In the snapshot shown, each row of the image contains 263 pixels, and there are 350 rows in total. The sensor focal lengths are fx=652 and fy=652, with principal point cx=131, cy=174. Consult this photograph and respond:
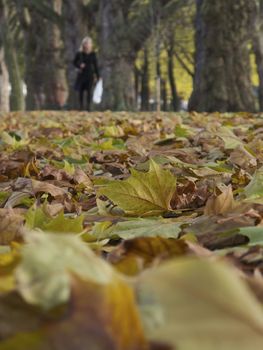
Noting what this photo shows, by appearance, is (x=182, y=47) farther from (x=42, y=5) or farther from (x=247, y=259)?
(x=247, y=259)

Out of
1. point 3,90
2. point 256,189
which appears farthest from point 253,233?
point 3,90

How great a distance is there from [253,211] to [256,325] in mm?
893

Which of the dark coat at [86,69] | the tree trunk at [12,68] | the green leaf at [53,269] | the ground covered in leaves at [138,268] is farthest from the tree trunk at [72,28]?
the green leaf at [53,269]

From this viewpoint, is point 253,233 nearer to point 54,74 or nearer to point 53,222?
point 53,222

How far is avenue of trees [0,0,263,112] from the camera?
457 inches

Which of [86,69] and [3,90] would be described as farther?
[3,90]

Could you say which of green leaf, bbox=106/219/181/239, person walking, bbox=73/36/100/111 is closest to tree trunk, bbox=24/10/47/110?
person walking, bbox=73/36/100/111

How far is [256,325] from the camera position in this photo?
47 centimetres

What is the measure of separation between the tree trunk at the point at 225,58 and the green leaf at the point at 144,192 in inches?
395

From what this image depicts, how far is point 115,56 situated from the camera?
1858 cm

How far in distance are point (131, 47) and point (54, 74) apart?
5.90 meters

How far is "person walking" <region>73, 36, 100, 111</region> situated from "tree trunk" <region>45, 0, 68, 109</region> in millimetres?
5513

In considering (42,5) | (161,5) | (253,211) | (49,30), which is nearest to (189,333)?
(253,211)

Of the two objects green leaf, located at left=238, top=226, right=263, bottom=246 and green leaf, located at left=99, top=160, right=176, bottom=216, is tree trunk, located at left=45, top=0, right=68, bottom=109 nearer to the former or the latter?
green leaf, located at left=99, top=160, right=176, bottom=216
